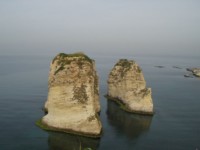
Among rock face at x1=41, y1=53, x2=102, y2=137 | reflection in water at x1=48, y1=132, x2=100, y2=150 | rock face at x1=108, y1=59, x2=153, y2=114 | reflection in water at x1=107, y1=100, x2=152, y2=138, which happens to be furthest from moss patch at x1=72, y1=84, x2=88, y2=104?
rock face at x1=108, y1=59, x2=153, y2=114

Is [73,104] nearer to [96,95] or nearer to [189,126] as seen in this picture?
[96,95]

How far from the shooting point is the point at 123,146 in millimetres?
45688

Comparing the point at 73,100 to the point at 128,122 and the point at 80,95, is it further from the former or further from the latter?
the point at 128,122

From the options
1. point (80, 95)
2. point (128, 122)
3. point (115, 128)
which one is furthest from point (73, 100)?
point (128, 122)

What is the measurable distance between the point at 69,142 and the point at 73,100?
7.85 meters

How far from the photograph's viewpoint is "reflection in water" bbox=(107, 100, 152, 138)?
5409cm

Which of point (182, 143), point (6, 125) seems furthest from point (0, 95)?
point (182, 143)

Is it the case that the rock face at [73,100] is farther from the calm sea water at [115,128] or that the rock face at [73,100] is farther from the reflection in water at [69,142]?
the calm sea water at [115,128]

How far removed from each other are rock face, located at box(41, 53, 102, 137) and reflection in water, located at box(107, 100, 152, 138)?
6876 millimetres

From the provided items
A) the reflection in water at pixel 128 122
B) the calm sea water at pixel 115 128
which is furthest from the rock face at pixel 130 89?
the reflection in water at pixel 128 122

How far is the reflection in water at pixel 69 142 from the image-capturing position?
4384 cm

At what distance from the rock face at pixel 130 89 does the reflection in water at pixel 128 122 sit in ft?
8.73

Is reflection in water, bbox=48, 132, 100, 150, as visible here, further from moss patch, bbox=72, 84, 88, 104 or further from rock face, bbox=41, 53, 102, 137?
moss patch, bbox=72, 84, 88, 104

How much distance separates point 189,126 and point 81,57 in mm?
25732
